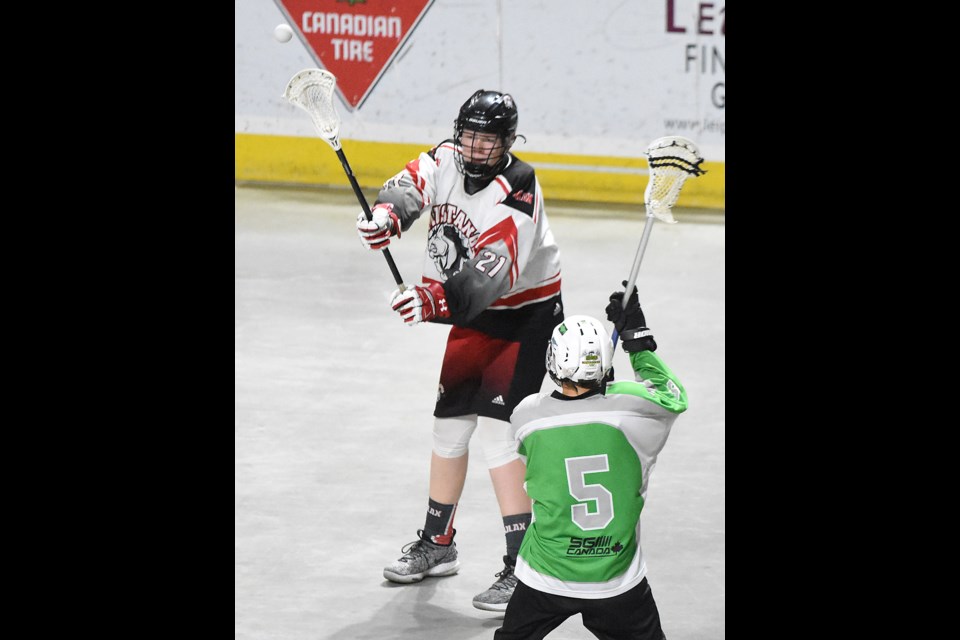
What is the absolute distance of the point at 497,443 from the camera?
501cm

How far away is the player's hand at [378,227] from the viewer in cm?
486

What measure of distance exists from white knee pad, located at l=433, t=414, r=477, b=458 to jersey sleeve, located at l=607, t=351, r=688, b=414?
1.13 meters

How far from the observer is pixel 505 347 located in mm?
5027

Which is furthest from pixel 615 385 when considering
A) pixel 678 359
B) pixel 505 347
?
pixel 678 359

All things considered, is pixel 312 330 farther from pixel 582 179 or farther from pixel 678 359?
pixel 582 179

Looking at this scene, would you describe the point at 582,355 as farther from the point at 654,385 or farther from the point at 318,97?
the point at 318,97

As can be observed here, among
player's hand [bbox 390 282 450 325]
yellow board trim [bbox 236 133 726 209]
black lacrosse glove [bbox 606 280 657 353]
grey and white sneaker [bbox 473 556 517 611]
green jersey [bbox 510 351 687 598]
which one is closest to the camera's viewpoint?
green jersey [bbox 510 351 687 598]

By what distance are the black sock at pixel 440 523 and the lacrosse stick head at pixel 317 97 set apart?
141cm

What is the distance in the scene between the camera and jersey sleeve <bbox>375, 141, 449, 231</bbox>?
16.6ft

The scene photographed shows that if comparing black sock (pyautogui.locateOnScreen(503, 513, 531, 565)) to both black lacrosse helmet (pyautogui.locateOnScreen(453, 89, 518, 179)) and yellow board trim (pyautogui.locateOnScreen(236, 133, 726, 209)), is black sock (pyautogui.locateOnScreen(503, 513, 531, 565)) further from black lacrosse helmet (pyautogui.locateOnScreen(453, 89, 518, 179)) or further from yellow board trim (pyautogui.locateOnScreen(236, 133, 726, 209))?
yellow board trim (pyautogui.locateOnScreen(236, 133, 726, 209))

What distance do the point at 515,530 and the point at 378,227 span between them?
121cm

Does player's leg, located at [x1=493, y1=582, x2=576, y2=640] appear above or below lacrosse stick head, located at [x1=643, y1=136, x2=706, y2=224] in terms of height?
below

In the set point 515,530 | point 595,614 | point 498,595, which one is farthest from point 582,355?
point 498,595

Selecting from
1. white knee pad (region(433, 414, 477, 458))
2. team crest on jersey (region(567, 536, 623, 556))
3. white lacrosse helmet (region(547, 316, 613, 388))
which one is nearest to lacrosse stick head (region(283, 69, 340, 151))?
white knee pad (region(433, 414, 477, 458))
